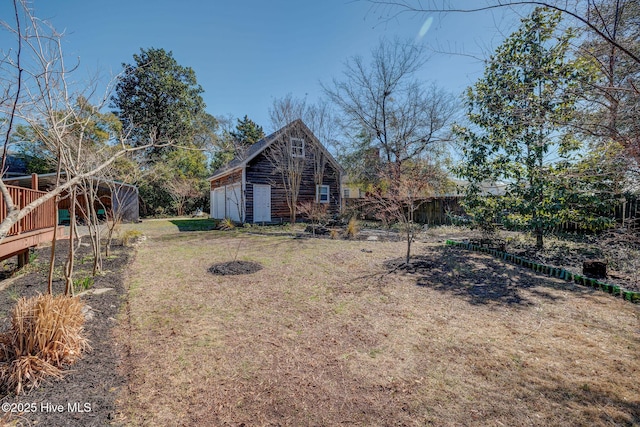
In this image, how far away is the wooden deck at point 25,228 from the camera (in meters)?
4.81

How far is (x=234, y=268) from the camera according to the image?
19.9ft

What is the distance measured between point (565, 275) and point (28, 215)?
37.6 ft

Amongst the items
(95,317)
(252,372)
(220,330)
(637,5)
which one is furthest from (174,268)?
(637,5)

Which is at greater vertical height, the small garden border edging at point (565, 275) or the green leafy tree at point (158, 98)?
the green leafy tree at point (158, 98)

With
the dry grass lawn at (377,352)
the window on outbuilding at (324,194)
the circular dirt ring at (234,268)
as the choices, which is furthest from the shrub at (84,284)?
the window on outbuilding at (324,194)

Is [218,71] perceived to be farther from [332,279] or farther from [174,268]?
[332,279]

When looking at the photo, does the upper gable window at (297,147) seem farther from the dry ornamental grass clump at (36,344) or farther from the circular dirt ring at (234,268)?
the dry ornamental grass clump at (36,344)

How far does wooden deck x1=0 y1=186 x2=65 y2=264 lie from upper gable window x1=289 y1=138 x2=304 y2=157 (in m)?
10.3

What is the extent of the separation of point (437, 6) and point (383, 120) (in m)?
16.4

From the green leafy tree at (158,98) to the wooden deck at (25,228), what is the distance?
70.4ft

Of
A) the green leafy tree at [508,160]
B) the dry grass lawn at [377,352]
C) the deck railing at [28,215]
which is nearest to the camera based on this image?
the dry grass lawn at [377,352]

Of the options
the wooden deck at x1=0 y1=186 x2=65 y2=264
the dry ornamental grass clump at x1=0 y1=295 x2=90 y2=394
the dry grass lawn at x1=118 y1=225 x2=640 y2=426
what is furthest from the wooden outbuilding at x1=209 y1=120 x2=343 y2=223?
the dry ornamental grass clump at x1=0 y1=295 x2=90 y2=394

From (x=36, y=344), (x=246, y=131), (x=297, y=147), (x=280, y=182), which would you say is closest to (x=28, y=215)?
(x=36, y=344)

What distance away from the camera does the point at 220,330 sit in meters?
3.35
